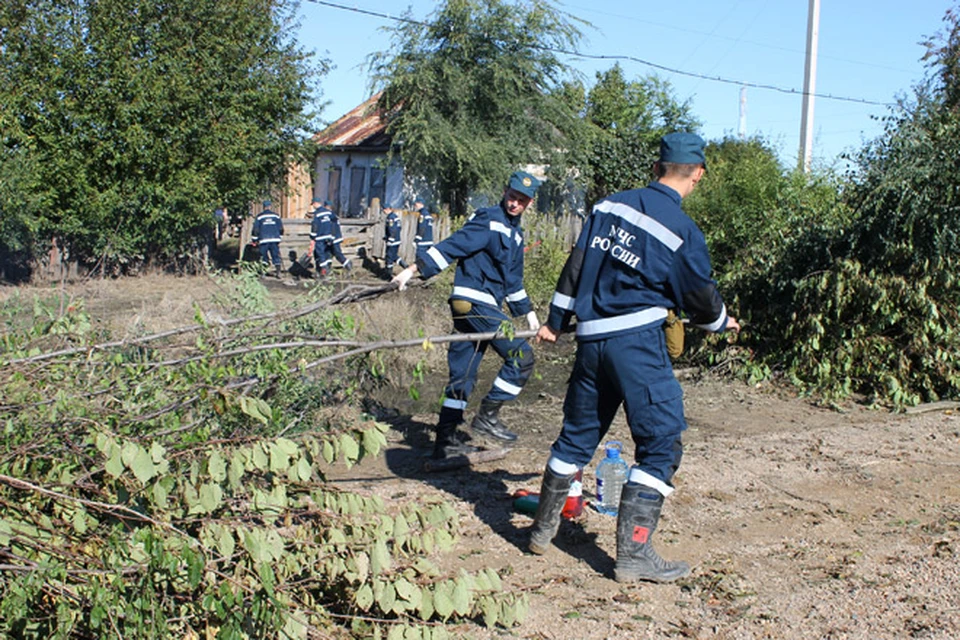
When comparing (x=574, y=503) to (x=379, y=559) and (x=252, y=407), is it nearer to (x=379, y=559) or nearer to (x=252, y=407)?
(x=379, y=559)

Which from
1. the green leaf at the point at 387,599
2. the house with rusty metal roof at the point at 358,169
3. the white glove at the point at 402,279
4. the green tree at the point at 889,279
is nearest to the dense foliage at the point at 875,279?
the green tree at the point at 889,279

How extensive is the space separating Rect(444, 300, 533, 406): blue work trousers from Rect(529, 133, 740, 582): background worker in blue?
1.67m

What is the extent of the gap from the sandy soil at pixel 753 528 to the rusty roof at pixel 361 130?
61.6ft

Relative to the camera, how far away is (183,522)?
3223mm

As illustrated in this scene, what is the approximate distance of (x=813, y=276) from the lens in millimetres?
8086

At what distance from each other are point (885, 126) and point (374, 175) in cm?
1979

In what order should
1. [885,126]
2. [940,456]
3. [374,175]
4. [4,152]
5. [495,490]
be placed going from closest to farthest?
1. [495,490]
2. [940,456]
3. [885,126]
4. [4,152]
5. [374,175]

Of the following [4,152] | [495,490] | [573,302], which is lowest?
[495,490]

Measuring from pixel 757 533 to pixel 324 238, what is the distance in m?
16.2

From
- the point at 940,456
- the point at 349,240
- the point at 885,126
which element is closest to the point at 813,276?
the point at 885,126

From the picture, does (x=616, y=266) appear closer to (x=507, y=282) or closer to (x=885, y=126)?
(x=507, y=282)

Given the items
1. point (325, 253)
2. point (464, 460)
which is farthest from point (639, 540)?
point (325, 253)

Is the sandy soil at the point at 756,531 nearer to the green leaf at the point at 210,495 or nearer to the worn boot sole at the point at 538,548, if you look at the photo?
the worn boot sole at the point at 538,548

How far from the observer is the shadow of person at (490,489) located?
443 centimetres
